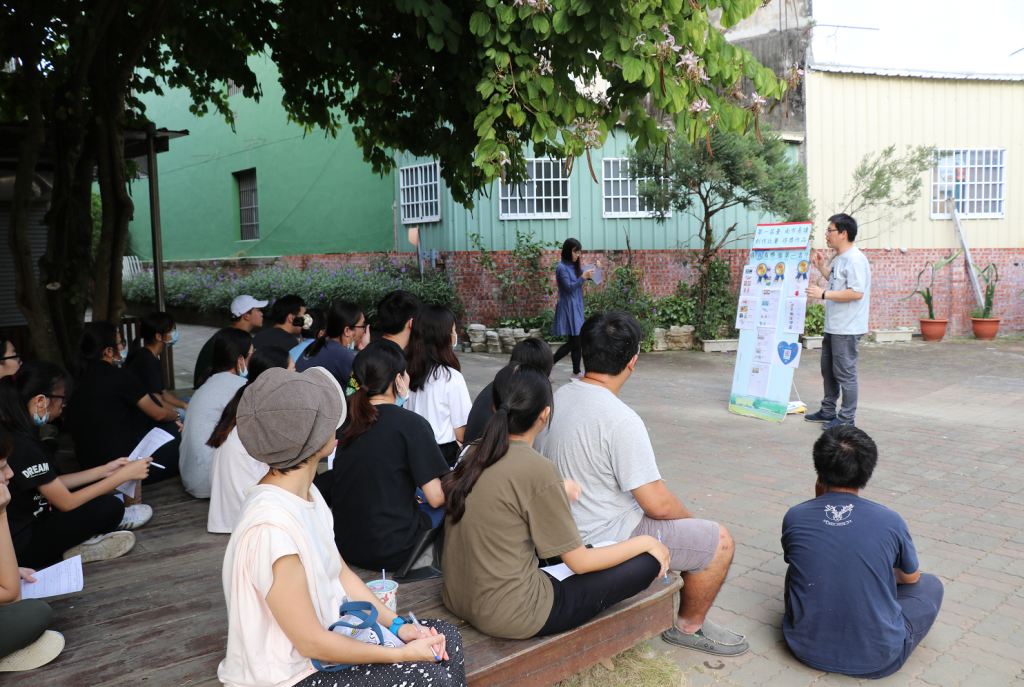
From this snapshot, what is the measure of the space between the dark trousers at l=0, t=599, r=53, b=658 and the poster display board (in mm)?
6217

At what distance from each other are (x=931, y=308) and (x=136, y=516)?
1379 centimetres

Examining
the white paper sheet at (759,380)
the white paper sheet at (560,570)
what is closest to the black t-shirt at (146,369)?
the white paper sheet at (560,570)

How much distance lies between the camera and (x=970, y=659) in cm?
309

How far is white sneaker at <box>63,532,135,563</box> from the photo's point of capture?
3.49 metres

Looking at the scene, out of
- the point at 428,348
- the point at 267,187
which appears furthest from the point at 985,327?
the point at 267,187

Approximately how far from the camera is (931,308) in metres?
13.6

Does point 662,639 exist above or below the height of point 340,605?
below

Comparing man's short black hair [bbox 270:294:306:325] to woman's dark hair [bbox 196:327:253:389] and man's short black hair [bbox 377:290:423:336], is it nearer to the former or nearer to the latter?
woman's dark hair [bbox 196:327:253:389]

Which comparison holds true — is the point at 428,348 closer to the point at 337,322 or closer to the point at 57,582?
the point at 337,322

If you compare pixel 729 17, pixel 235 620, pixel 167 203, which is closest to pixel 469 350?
pixel 729 17

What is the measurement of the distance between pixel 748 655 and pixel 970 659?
0.91 m

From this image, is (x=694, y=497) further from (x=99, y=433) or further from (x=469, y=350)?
(x=469, y=350)

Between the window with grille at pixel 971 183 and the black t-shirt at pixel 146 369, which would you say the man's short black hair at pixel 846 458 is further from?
the window with grille at pixel 971 183

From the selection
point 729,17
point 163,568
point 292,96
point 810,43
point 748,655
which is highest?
point 810,43
